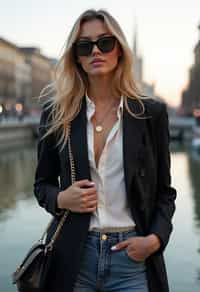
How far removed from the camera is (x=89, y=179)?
1.99m

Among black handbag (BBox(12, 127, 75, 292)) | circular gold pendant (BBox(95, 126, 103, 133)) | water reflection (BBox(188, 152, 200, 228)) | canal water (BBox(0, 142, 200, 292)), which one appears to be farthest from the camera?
water reflection (BBox(188, 152, 200, 228))

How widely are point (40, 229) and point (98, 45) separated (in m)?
9.27

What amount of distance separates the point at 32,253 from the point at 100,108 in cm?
54

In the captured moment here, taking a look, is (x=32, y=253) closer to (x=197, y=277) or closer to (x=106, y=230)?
(x=106, y=230)

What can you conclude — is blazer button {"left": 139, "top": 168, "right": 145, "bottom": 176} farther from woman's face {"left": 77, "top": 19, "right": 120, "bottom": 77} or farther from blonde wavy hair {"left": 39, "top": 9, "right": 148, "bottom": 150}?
woman's face {"left": 77, "top": 19, "right": 120, "bottom": 77}

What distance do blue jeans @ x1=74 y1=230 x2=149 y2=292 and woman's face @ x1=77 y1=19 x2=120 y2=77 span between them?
0.55m

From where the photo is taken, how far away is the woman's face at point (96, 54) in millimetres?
2113

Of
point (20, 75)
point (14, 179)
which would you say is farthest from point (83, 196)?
point (20, 75)

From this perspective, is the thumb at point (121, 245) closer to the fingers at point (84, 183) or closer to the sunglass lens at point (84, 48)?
the fingers at point (84, 183)

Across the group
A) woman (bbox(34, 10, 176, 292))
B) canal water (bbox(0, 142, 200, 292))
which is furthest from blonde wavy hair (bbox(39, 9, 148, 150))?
canal water (bbox(0, 142, 200, 292))

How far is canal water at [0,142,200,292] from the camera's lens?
7.85 metres

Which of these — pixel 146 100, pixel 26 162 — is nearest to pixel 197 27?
pixel 26 162

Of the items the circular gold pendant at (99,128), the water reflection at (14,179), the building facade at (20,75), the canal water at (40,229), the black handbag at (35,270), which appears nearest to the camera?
the black handbag at (35,270)

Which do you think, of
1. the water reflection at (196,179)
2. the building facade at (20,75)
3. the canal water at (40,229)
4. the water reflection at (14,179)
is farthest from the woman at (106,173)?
the building facade at (20,75)
